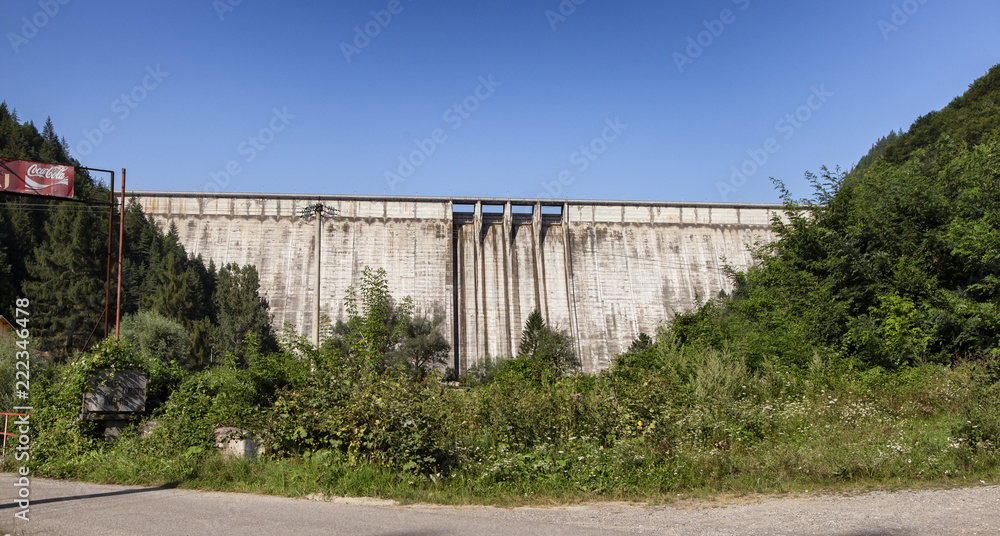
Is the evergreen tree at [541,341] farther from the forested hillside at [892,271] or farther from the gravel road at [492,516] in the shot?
the gravel road at [492,516]

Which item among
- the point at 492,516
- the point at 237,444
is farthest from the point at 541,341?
the point at 492,516

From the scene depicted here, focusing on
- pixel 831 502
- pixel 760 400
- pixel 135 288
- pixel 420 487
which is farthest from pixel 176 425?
Answer: pixel 135 288

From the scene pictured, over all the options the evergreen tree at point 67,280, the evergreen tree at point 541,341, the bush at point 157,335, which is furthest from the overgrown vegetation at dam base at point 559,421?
the evergreen tree at point 67,280

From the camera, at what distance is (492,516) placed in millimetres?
6562

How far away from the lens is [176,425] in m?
9.55

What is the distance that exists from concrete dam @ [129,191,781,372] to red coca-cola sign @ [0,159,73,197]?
33003mm

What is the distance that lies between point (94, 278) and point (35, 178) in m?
26.4

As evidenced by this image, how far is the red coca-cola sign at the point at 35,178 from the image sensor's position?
1077 cm

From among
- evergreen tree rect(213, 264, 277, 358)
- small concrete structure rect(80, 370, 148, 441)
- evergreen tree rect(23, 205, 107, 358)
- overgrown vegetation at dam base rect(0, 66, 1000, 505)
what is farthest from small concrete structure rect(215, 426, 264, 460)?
evergreen tree rect(213, 264, 277, 358)

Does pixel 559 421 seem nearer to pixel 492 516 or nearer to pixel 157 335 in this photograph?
pixel 492 516

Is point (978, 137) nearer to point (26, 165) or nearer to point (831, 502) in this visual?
point (831, 502)

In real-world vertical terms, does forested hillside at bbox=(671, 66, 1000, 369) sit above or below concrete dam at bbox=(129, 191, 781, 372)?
below

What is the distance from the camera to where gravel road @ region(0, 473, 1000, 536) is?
5848 mm

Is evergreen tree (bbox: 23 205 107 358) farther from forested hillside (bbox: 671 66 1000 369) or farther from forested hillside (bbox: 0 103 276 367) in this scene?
forested hillside (bbox: 671 66 1000 369)
